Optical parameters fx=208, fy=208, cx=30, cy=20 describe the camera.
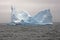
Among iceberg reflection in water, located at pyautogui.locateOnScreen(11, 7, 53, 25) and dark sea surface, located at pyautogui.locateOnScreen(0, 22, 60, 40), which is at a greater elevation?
iceberg reflection in water, located at pyautogui.locateOnScreen(11, 7, 53, 25)

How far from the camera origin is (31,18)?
138cm

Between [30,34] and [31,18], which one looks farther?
[31,18]

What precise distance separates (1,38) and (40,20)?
0.52 m

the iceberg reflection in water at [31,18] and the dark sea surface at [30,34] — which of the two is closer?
the dark sea surface at [30,34]

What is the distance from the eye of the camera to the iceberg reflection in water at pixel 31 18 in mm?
1379

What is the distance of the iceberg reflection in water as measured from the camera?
4.52 ft

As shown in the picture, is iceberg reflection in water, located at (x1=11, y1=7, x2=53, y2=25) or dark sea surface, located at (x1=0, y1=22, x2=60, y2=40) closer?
dark sea surface, located at (x1=0, y1=22, x2=60, y2=40)

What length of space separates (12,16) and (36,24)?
0.17m

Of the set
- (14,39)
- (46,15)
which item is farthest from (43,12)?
(14,39)

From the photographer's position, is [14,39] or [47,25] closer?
[14,39]

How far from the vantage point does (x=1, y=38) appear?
0.91m

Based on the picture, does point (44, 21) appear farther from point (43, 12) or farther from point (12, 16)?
point (12, 16)

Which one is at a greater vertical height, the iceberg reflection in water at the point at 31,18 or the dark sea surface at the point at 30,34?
the iceberg reflection in water at the point at 31,18

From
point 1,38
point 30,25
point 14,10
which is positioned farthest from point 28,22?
point 1,38
